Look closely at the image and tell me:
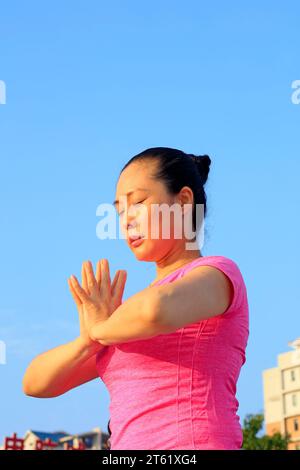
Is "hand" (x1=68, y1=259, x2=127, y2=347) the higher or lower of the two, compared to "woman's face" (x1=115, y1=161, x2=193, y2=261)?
lower

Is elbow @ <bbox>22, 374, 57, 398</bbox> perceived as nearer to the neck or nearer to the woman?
the woman

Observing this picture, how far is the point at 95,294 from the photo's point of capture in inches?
100

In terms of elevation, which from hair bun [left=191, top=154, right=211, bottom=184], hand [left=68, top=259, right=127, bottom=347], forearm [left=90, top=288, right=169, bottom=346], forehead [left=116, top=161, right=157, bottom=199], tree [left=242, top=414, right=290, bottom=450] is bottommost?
forearm [left=90, top=288, right=169, bottom=346]

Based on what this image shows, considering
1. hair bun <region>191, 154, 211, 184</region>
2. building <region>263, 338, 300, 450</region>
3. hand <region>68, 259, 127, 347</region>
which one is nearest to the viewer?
hand <region>68, 259, 127, 347</region>

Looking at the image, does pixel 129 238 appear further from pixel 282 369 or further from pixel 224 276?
pixel 282 369

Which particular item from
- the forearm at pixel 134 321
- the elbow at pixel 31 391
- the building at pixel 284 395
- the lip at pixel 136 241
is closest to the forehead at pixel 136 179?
the lip at pixel 136 241

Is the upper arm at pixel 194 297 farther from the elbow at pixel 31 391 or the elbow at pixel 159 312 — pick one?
the elbow at pixel 31 391

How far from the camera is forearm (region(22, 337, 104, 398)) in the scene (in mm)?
2533

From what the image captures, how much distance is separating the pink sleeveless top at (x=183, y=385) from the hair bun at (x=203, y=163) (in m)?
0.41

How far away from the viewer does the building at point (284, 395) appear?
67.6 metres

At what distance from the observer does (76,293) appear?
8.41ft

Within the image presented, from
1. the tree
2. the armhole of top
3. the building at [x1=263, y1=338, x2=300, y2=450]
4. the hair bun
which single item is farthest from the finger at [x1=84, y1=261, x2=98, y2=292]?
the building at [x1=263, y1=338, x2=300, y2=450]

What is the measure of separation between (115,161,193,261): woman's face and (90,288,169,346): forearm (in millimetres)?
306
